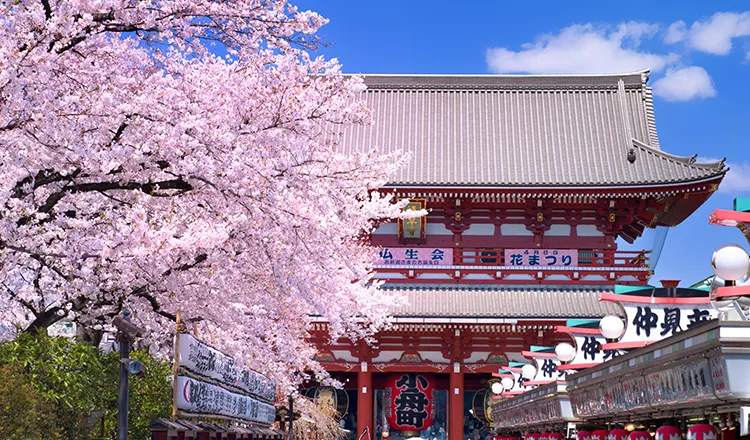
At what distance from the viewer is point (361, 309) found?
20234mm

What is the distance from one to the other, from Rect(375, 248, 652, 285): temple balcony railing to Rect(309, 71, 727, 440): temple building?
0.04 m

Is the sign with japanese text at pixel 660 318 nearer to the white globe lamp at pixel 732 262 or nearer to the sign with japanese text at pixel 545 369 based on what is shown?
the white globe lamp at pixel 732 262

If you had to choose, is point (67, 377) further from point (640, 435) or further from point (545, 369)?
point (545, 369)

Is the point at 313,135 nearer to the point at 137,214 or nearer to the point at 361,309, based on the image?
the point at 137,214

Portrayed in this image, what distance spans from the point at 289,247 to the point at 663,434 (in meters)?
4.85

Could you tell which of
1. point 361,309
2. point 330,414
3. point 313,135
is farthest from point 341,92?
point 330,414

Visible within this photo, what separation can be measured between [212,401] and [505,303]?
752 inches

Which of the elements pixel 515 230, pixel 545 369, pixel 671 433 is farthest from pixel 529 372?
pixel 515 230

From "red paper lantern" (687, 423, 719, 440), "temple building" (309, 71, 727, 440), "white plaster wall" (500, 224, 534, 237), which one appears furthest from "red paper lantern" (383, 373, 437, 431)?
"red paper lantern" (687, 423, 719, 440)

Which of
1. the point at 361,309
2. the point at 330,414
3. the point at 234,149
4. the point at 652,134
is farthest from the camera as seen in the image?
the point at 652,134

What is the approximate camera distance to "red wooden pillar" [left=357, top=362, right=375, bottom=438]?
103ft

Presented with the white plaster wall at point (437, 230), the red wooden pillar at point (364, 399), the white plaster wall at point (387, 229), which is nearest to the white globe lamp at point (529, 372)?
the red wooden pillar at point (364, 399)

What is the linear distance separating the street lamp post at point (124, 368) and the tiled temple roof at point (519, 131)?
2185cm

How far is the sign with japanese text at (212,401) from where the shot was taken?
34.9 ft
